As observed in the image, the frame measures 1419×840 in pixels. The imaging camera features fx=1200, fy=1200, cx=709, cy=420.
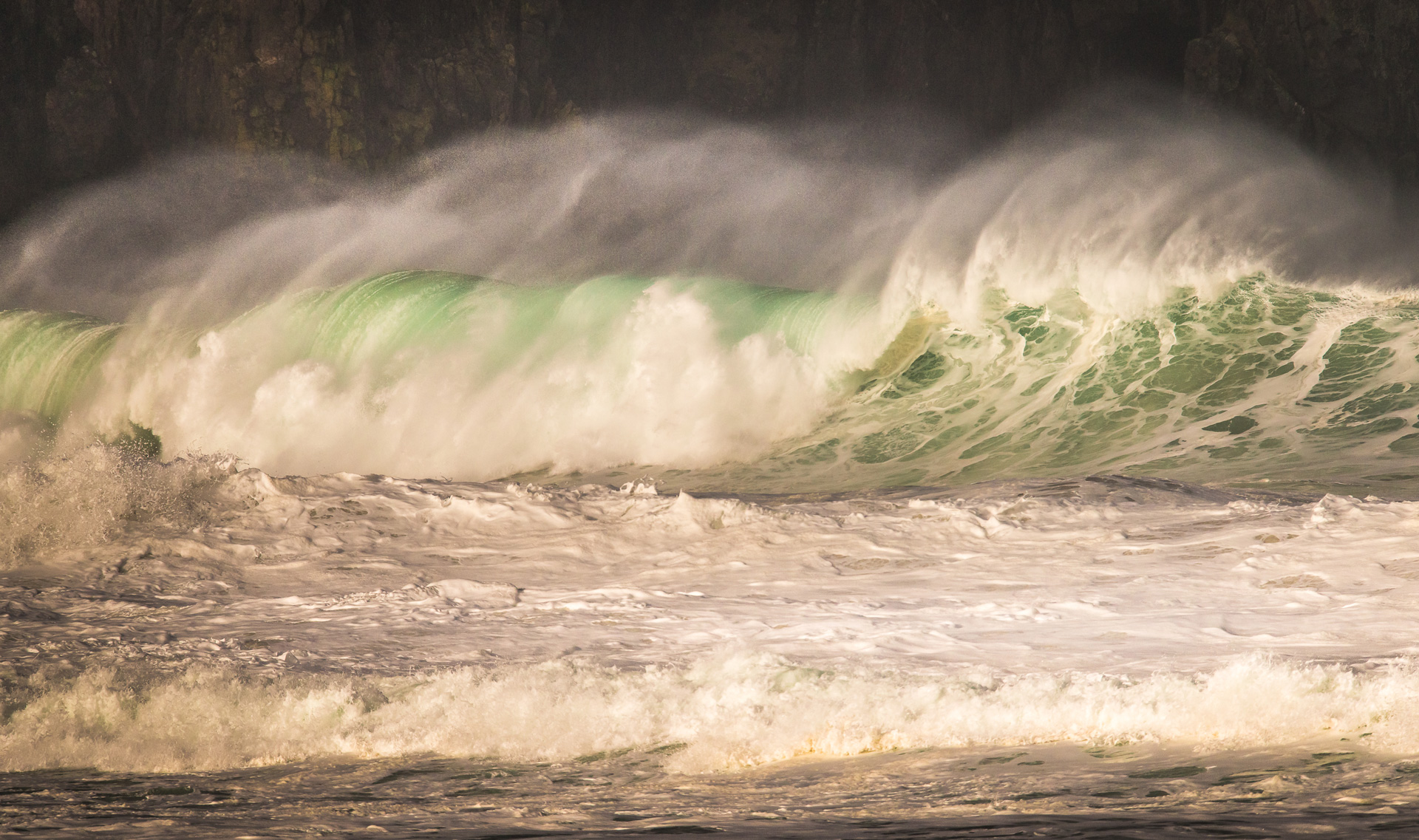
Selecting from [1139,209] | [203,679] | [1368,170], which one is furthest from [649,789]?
[1368,170]

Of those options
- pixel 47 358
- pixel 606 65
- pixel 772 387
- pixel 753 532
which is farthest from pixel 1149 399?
pixel 606 65

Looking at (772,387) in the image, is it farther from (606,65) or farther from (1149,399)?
(606,65)

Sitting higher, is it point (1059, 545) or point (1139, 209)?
point (1139, 209)

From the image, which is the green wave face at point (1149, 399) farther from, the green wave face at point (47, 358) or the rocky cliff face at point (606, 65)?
the rocky cliff face at point (606, 65)

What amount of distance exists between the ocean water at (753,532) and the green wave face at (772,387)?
0.05m

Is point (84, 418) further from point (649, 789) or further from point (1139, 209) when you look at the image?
point (649, 789)

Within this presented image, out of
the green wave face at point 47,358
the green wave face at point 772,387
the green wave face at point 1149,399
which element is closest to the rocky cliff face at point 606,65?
the green wave face at point 47,358

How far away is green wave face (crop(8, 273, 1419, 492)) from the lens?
9.60 metres

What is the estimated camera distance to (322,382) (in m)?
13.1

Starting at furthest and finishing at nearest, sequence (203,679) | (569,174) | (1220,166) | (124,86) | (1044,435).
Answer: (124,86)
(569,174)
(1220,166)
(1044,435)
(203,679)

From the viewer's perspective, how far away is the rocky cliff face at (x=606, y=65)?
22.6m

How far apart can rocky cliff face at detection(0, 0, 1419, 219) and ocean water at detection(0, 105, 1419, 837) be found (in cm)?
641

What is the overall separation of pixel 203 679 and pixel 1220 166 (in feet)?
37.8

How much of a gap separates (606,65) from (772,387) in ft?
51.8
